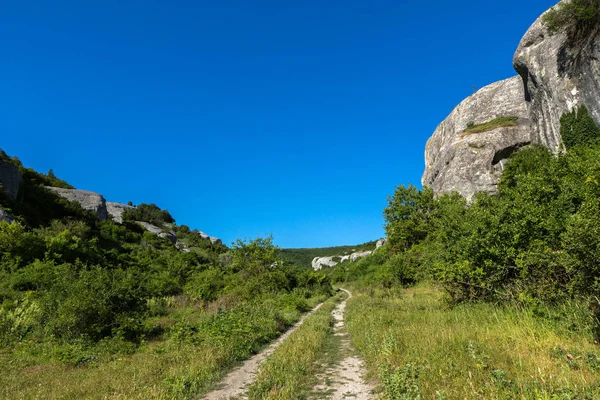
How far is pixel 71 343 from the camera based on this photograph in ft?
38.3

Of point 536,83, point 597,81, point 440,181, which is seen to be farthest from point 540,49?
point 440,181

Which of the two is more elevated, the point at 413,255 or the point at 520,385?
the point at 413,255

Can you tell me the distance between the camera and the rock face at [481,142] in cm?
4116

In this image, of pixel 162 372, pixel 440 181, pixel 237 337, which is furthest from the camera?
pixel 440 181

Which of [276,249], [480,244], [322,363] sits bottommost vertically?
[322,363]

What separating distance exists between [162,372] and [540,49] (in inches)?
1820

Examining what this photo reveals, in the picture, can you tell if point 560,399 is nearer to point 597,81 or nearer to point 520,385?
point 520,385

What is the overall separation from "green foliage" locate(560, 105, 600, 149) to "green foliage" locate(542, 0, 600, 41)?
766 cm

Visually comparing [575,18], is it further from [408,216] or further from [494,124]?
[408,216]

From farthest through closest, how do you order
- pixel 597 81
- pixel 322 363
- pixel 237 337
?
pixel 597 81 < pixel 237 337 < pixel 322 363

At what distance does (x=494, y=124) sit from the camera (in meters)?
46.1

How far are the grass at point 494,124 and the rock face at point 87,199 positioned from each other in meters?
56.8

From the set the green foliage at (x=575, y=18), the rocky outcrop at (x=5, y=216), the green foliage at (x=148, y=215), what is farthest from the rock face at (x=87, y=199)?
the green foliage at (x=575, y=18)

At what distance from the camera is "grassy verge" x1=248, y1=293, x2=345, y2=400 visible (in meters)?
6.22
